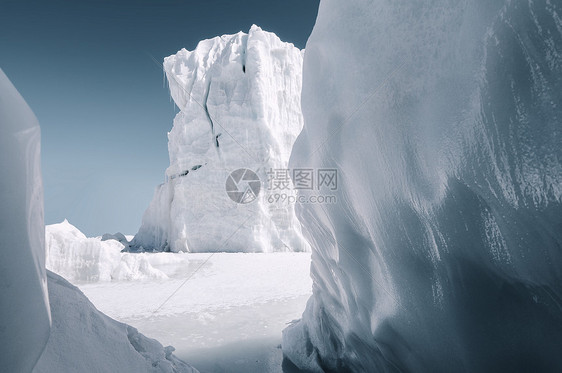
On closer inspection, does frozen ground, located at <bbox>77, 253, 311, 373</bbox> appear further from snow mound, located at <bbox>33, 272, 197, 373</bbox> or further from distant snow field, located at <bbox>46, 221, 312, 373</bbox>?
snow mound, located at <bbox>33, 272, 197, 373</bbox>

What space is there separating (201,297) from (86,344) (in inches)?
129

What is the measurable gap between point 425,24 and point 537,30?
0.35 m

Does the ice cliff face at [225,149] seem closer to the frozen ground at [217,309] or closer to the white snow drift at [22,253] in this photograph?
the frozen ground at [217,309]

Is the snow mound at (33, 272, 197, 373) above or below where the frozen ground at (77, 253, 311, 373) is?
above

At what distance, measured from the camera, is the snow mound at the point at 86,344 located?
1.07 m

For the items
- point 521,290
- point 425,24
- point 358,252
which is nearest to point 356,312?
point 358,252

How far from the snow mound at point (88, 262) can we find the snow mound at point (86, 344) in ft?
14.7

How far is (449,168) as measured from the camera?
91cm

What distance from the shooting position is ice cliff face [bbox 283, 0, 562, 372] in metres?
0.71

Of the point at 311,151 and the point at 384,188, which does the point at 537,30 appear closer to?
Answer: the point at 384,188

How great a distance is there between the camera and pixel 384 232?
132 centimetres
